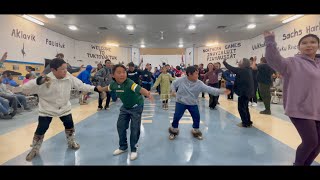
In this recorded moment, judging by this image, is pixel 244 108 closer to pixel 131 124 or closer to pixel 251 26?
pixel 131 124

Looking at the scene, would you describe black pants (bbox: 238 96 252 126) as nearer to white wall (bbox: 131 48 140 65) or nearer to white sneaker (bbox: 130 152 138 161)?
white sneaker (bbox: 130 152 138 161)

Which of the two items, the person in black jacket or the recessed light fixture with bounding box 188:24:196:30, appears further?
the recessed light fixture with bounding box 188:24:196:30

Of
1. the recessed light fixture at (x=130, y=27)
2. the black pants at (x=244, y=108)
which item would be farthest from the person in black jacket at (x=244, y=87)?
the recessed light fixture at (x=130, y=27)

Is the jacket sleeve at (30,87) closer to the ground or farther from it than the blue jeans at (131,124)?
farther from it

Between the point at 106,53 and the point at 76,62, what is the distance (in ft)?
11.5

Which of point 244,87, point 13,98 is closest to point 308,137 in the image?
point 244,87

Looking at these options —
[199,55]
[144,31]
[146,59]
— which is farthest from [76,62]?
[199,55]

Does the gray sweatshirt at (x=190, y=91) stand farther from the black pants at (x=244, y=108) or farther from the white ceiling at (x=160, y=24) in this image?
the white ceiling at (x=160, y=24)

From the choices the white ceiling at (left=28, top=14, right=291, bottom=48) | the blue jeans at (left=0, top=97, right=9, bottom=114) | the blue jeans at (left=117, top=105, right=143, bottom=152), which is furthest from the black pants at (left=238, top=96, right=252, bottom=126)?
the blue jeans at (left=0, top=97, right=9, bottom=114)

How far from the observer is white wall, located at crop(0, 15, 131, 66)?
10133mm

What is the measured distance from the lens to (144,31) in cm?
1455

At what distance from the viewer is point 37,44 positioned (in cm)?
1266

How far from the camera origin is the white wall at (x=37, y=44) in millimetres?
10133

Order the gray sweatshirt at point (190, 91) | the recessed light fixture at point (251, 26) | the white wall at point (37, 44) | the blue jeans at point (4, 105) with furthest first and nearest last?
the recessed light fixture at point (251, 26), the white wall at point (37, 44), the blue jeans at point (4, 105), the gray sweatshirt at point (190, 91)
